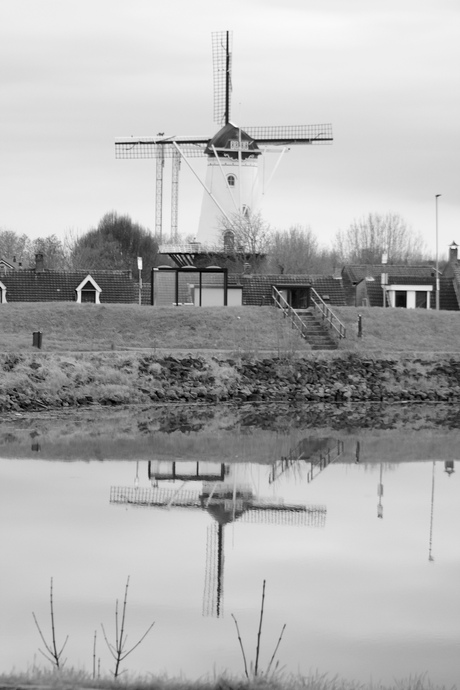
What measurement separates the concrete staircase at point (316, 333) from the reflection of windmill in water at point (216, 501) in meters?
23.6

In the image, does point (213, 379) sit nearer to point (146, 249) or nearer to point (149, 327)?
point (149, 327)

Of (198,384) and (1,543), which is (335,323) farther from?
(1,543)

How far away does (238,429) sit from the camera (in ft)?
100

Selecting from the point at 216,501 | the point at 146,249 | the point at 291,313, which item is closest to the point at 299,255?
the point at 146,249

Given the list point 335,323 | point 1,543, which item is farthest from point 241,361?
point 1,543

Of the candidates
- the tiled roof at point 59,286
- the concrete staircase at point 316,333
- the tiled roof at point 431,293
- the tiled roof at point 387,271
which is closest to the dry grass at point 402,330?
the concrete staircase at point 316,333

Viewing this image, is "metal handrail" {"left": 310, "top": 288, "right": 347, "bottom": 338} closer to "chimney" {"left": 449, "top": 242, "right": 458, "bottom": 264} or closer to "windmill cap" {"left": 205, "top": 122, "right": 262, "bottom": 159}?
"windmill cap" {"left": 205, "top": 122, "right": 262, "bottom": 159}

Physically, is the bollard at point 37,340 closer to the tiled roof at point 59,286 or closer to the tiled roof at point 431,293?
the tiled roof at point 59,286

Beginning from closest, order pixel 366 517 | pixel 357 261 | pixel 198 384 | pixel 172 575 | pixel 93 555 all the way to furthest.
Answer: pixel 172 575 → pixel 93 555 → pixel 366 517 → pixel 198 384 → pixel 357 261

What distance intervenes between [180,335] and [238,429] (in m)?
16.6

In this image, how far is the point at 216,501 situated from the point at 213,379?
2009cm

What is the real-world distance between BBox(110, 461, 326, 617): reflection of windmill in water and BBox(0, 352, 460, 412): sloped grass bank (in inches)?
492

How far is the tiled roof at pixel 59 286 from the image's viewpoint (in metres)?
59.3

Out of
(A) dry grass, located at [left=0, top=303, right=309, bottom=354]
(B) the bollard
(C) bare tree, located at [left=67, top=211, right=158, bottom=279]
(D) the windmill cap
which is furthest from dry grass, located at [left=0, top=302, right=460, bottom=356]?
(C) bare tree, located at [left=67, top=211, right=158, bottom=279]
